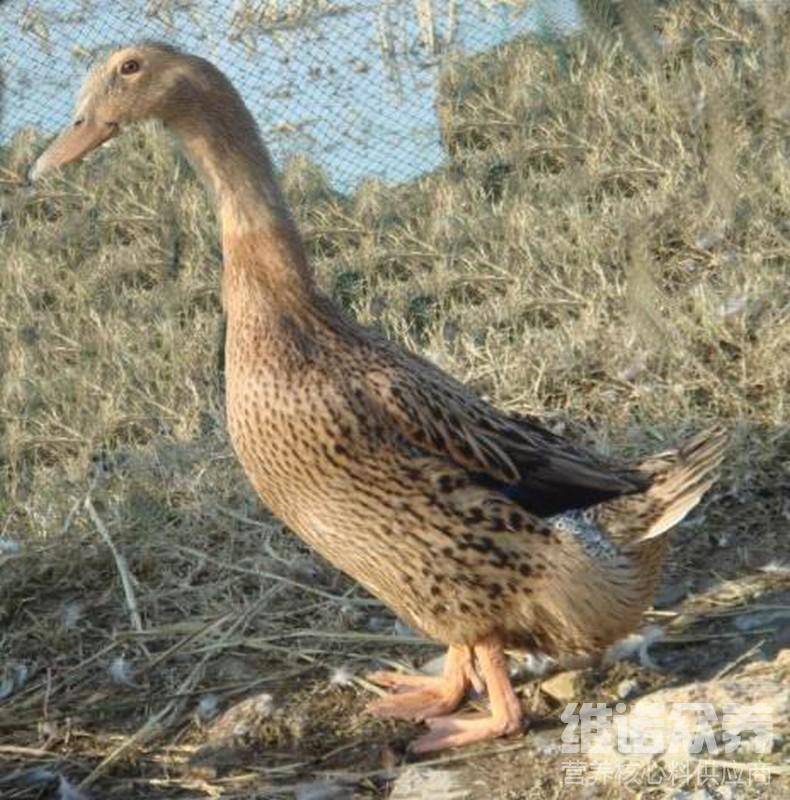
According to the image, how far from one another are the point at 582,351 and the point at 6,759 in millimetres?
2549

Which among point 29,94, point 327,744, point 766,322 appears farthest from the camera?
point 29,94

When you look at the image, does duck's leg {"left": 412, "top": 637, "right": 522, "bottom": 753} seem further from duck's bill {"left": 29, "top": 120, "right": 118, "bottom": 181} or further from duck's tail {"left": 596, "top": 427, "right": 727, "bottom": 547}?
duck's bill {"left": 29, "top": 120, "right": 118, "bottom": 181}

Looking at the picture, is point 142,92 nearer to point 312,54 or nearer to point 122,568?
point 122,568

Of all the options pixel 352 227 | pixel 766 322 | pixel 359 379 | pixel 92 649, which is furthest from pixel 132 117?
pixel 352 227

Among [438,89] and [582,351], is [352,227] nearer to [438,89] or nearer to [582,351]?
[438,89]

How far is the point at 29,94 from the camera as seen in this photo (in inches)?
365

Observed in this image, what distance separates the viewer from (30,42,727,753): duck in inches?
147

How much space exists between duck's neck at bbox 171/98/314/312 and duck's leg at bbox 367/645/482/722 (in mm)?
1053

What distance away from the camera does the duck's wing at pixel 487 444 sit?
3.80 metres

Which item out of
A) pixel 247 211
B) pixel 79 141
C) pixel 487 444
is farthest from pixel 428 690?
pixel 79 141

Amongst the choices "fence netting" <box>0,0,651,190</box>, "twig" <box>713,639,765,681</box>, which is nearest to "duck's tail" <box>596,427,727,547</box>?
"twig" <box>713,639,765,681</box>

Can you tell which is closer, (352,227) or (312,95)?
(352,227)

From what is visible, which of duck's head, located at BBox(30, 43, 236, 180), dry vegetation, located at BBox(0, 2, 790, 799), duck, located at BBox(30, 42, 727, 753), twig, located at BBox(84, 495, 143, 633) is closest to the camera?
duck, located at BBox(30, 42, 727, 753)

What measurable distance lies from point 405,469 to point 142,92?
1211mm
